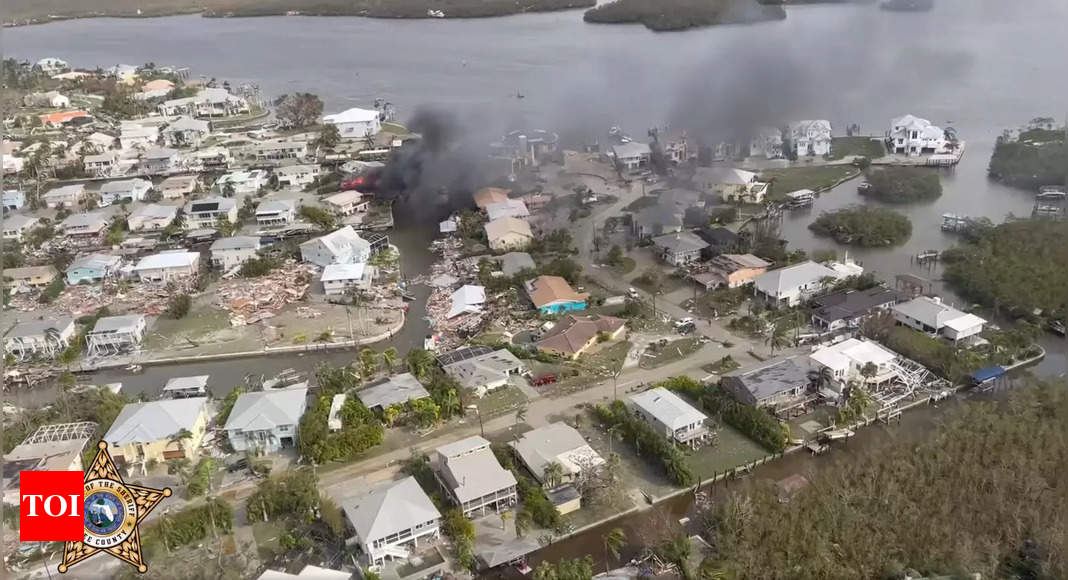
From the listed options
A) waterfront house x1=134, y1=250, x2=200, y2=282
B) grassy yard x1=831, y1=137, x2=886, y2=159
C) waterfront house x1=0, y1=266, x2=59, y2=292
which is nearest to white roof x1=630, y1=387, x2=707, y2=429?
waterfront house x1=134, y1=250, x2=200, y2=282

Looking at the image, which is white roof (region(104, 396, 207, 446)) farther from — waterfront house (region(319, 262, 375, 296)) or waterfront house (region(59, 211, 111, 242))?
waterfront house (region(59, 211, 111, 242))

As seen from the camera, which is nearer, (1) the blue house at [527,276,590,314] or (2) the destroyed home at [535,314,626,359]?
(2) the destroyed home at [535,314,626,359]

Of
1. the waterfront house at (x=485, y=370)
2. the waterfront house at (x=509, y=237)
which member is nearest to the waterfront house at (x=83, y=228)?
the waterfront house at (x=509, y=237)

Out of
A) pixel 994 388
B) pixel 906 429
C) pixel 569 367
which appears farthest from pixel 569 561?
pixel 994 388

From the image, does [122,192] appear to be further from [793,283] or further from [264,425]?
[793,283]

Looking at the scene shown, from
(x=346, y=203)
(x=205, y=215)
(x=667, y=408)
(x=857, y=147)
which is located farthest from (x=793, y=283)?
(x=205, y=215)

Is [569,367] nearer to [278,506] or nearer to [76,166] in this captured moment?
[278,506]

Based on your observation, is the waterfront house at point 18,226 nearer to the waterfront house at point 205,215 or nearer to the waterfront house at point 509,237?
the waterfront house at point 205,215
